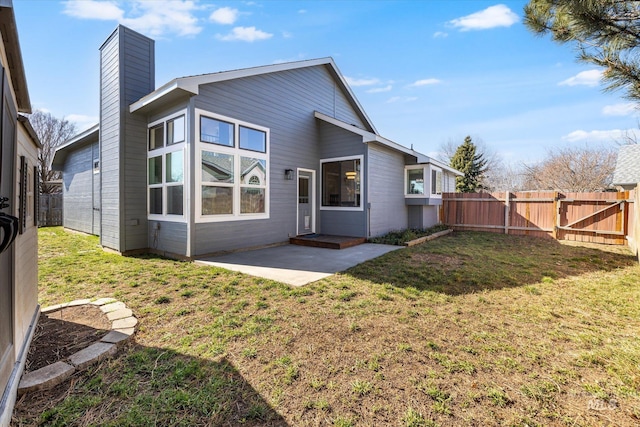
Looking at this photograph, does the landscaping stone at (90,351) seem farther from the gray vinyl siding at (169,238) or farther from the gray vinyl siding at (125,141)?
the gray vinyl siding at (125,141)

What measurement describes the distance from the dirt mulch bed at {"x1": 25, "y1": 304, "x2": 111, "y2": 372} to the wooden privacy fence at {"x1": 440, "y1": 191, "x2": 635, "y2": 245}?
40.3 ft

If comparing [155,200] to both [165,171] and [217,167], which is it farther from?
[217,167]

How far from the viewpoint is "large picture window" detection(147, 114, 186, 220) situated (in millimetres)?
6344

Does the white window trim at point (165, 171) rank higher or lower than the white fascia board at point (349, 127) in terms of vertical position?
lower

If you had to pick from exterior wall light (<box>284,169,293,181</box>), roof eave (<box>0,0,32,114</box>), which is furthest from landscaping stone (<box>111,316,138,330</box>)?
exterior wall light (<box>284,169,293,181</box>)

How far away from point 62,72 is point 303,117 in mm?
9417

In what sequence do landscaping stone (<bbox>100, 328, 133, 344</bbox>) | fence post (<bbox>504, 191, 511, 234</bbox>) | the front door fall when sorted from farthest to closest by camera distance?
1. fence post (<bbox>504, 191, 511, 234</bbox>)
2. the front door
3. landscaping stone (<bbox>100, 328, 133, 344</bbox>)

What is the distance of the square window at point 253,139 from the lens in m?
7.13

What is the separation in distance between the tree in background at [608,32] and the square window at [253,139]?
19.3 ft

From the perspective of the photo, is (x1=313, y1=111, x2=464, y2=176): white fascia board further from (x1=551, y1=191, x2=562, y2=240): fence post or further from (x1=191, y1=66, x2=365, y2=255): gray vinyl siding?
(x1=551, y1=191, x2=562, y2=240): fence post

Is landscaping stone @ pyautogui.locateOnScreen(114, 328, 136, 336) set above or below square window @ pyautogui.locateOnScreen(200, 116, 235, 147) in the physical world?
below

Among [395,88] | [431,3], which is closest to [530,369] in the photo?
[431,3]

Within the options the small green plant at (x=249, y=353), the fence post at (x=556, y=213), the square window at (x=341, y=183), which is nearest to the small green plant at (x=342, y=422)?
the small green plant at (x=249, y=353)

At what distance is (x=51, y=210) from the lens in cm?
1428
